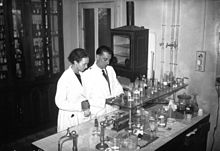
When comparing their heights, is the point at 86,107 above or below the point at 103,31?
below

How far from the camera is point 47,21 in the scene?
500 centimetres

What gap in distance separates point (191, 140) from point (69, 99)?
1.47 metres

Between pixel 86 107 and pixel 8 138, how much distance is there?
7.63ft

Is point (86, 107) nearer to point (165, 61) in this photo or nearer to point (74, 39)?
point (165, 61)

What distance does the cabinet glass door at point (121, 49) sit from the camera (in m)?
4.17

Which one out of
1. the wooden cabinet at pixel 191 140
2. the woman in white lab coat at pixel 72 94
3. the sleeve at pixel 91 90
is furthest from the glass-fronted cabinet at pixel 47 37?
the wooden cabinet at pixel 191 140

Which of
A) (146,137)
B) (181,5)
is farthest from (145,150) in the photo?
(181,5)

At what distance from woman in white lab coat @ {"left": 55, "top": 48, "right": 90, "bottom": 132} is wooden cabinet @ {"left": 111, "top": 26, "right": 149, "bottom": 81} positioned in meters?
1.02

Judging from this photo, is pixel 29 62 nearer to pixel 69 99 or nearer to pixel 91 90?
pixel 91 90

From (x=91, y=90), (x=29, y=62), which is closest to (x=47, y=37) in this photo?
(x=29, y=62)

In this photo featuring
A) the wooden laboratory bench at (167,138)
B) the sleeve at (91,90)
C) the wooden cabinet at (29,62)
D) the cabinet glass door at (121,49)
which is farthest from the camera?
the wooden cabinet at (29,62)

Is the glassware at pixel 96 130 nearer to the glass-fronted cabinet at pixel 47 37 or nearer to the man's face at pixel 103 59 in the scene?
the man's face at pixel 103 59

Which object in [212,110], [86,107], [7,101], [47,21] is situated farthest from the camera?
[47,21]

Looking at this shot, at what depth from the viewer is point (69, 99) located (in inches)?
124
